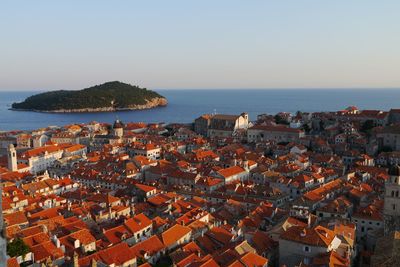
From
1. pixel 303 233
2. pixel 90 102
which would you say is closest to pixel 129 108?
pixel 90 102

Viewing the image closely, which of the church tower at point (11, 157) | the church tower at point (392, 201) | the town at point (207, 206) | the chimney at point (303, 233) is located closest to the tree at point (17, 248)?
Answer: the town at point (207, 206)

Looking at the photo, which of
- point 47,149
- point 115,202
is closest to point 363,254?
point 115,202

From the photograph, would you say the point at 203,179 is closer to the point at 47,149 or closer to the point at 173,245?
the point at 173,245

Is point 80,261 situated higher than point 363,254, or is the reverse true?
point 80,261

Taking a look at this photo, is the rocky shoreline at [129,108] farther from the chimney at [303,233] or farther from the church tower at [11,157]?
the chimney at [303,233]

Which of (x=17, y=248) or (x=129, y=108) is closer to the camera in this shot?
(x=17, y=248)

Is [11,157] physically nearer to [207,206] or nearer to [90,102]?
[207,206]

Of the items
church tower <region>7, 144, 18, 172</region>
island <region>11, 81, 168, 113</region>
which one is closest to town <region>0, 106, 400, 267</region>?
church tower <region>7, 144, 18, 172</region>
